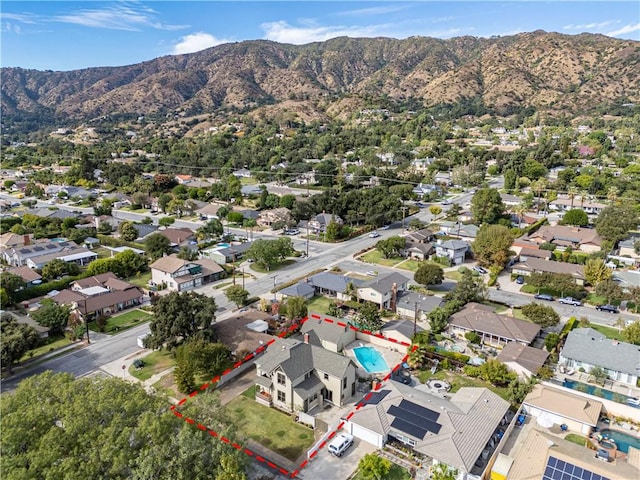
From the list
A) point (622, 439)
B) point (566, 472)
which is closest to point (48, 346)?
point (566, 472)

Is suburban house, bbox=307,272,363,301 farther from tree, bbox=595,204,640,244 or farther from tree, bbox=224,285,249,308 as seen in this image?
tree, bbox=595,204,640,244

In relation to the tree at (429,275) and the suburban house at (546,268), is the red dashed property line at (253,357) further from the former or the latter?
the suburban house at (546,268)

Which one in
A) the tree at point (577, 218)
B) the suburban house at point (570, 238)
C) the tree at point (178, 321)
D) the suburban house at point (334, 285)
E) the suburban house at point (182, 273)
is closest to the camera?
the tree at point (178, 321)

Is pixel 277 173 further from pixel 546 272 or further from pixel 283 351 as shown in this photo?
pixel 283 351

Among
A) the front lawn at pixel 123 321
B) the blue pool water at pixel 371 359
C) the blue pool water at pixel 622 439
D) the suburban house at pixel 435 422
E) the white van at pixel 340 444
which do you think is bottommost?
the blue pool water at pixel 622 439

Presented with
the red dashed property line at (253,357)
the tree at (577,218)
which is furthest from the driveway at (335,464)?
the tree at (577,218)

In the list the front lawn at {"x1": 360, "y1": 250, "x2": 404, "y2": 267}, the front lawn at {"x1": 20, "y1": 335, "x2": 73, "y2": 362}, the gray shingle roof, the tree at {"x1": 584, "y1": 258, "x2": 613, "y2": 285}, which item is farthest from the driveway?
the tree at {"x1": 584, "y1": 258, "x2": 613, "y2": 285}
